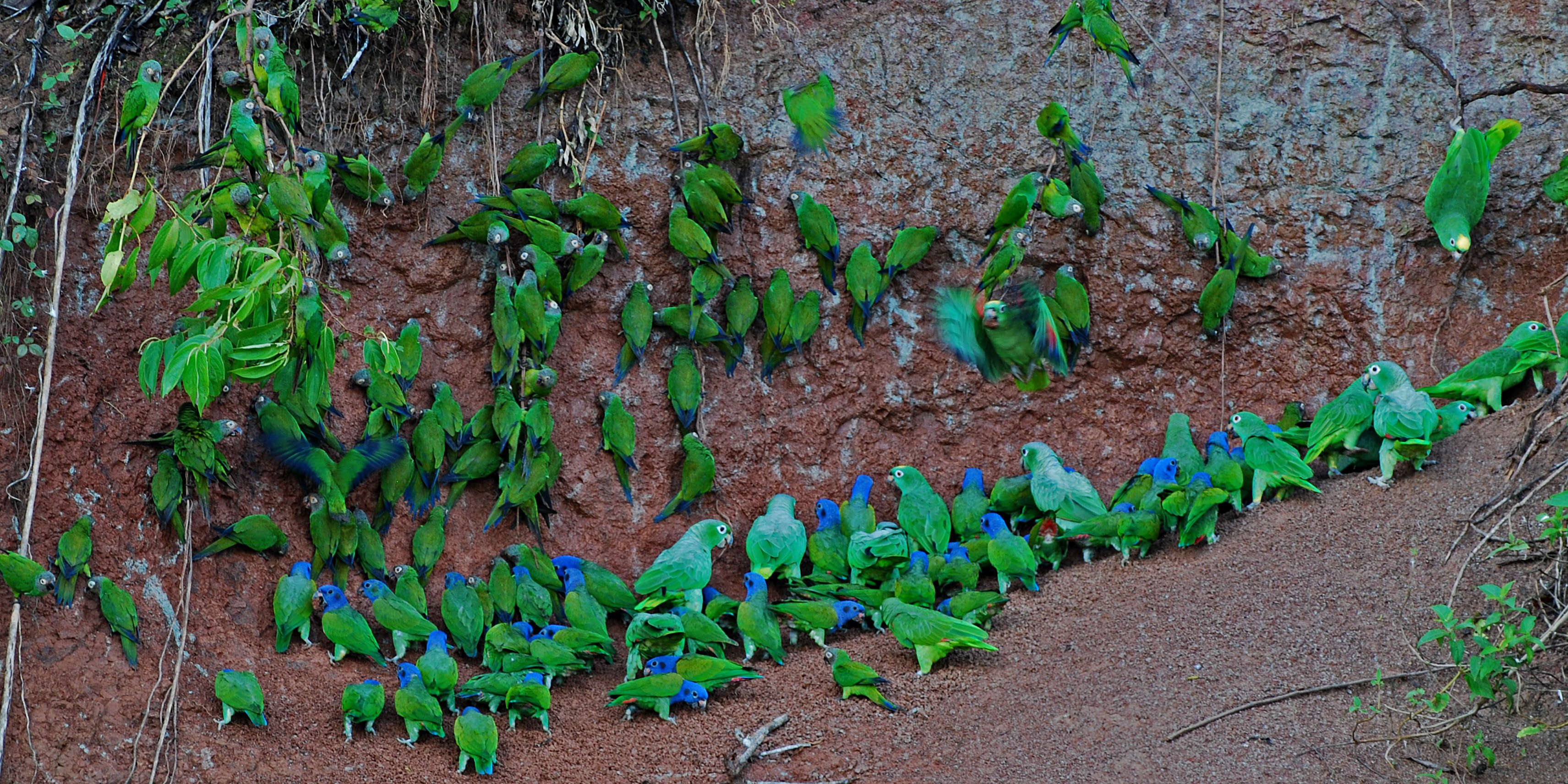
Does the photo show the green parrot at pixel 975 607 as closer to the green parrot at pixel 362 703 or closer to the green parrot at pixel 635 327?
the green parrot at pixel 635 327

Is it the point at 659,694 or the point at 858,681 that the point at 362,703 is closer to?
the point at 659,694

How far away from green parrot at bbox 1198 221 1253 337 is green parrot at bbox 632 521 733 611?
235 centimetres

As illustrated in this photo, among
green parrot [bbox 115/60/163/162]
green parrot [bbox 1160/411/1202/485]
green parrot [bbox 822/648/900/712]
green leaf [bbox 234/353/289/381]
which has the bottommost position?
green parrot [bbox 822/648/900/712]

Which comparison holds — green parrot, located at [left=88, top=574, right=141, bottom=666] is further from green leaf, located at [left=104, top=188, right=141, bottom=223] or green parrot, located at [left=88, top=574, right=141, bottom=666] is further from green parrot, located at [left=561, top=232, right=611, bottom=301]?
green parrot, located at [left=561, top=232, right=611, bottom=301]

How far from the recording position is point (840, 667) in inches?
157

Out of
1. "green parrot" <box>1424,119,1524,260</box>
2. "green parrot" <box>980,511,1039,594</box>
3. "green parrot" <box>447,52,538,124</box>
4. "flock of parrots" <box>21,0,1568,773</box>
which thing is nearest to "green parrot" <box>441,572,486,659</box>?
"flock of parrots" <box>21,0,1568,773</box>

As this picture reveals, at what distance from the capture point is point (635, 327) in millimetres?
4988

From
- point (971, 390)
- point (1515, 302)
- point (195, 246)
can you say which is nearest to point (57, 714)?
point (195, 246)

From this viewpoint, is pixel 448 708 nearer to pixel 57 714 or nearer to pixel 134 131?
pixel 57 714

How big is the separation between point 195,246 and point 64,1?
2.02m

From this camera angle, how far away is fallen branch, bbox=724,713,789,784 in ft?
12.2

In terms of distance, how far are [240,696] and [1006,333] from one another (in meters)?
2.79

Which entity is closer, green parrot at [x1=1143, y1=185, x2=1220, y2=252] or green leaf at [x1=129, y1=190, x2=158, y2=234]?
green leaf at [x1=129, y1=190, x2=158, y2=234]

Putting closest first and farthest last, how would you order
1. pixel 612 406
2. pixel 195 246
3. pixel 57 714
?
pixel 195 246, pixel 57 714, pixel 612 406
